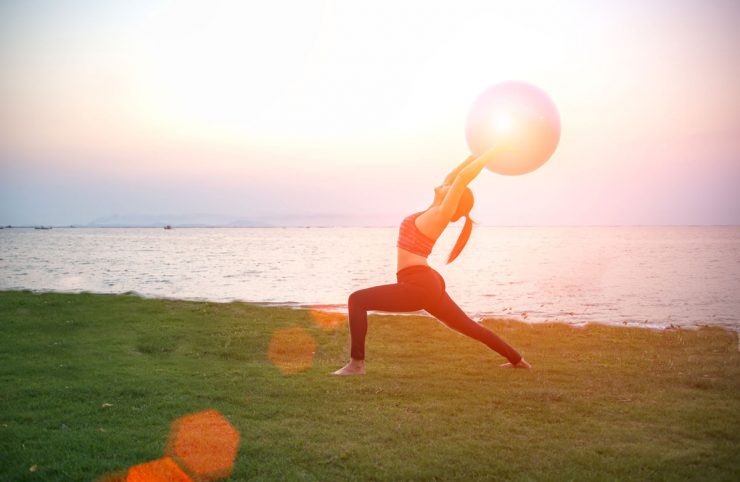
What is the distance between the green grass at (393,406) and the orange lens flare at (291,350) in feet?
0.67

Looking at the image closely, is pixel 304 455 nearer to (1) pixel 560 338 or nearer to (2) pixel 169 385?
(2) pixel 169 385

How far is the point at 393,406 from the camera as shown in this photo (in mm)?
6719

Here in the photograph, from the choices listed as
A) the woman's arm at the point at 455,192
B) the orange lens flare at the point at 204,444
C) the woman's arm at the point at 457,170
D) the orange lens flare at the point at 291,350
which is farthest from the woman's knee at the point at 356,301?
the orange lens flare at the point at 291,350

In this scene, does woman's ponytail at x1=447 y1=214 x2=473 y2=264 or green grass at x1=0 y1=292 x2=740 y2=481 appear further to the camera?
woman's ponytail at x1=447 y1=214 x2=473 y2=264

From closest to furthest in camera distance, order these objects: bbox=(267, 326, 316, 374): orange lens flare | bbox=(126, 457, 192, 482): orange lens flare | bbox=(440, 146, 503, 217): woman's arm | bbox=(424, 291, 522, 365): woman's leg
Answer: bbox=(126, 457, 192, 482): orange lens flare, bbox=(440, 146, 503, 217): woman's arm, bbox=(424, 291, 522, 365): woman's leg, bbox=(267, 326, 316, 374): orange lens flare

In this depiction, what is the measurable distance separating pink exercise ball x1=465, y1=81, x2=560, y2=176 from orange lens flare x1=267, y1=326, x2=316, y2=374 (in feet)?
15.0

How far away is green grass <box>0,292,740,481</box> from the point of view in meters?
5.02

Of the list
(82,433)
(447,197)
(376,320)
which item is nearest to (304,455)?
(82,433)

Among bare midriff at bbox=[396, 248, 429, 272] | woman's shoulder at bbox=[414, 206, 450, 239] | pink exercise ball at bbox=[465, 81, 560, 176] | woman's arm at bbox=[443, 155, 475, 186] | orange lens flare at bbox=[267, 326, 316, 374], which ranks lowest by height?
orange lens flare at bbox=[267, 326, 316, 374]

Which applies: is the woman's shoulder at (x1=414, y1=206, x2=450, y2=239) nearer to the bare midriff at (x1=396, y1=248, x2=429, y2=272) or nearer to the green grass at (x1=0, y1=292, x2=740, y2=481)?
the bare midriff at (x1=396, y1=248, x2=429, y2=272)

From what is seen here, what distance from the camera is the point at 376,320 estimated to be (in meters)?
15.0

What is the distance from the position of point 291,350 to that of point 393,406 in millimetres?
4680

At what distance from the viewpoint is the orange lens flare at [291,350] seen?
939cm

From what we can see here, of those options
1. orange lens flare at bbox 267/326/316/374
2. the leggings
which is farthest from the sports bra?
orange lens flare at bbox 267/326/316/374
